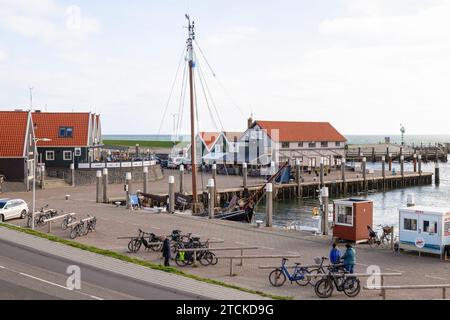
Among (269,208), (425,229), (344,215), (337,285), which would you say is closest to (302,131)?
(269,208)

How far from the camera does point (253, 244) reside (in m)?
29.5

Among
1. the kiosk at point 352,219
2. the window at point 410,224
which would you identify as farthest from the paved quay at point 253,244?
the window at point 410,224

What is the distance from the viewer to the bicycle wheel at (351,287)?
19625mm

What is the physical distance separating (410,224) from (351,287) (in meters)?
9.19

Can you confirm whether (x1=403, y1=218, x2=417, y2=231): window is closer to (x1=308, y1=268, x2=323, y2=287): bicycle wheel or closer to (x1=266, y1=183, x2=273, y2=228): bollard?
(x1=308, y1=268, x2=323, y2=287): bicycle wheel

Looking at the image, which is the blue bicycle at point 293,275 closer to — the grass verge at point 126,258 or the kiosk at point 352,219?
the grass verge at point 126,258

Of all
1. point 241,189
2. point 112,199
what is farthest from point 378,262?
point 241,189

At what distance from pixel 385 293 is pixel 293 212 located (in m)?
39.6

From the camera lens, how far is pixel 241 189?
64688mm

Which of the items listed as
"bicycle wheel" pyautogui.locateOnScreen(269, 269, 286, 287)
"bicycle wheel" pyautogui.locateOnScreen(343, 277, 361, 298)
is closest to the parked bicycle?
"bicycle wheel" pyautogui.locateOnScreen(269, 269, 286, 287)

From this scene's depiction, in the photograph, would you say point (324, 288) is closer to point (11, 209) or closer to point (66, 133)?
point (11, 209)

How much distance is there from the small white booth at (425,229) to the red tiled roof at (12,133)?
4091 cm
